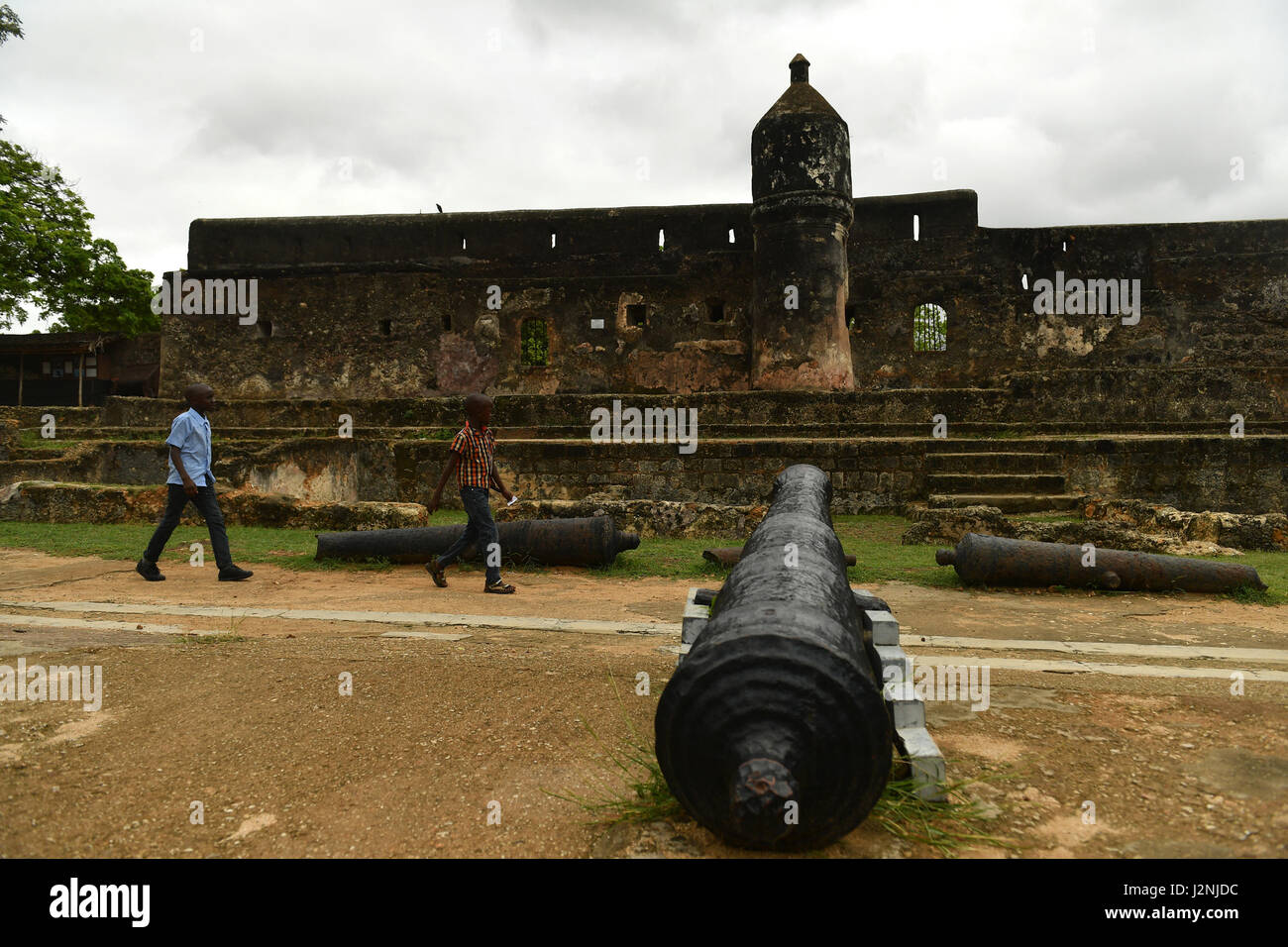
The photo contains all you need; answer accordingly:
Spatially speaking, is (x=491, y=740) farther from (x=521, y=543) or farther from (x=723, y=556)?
(x=521, y=543)

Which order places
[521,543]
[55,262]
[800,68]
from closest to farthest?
[521,543], [800,68], [55,262]

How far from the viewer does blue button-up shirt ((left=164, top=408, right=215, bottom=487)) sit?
563 centimetres

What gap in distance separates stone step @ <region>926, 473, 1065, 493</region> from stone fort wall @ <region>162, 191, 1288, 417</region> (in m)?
9.08

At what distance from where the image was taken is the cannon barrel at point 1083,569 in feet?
17.5

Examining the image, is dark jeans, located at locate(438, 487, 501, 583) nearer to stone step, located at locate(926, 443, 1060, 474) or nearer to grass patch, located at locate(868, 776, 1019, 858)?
grass patch, located at locate(868, 776, 1019, 858)

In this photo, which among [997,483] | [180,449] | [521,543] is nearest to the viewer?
[180,449]

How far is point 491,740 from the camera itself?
2607 mm

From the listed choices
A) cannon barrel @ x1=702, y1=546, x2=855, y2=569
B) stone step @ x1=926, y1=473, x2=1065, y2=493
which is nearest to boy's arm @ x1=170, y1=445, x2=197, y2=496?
cannon barrel @ x1=702, y1=546, x2=855, y2=569

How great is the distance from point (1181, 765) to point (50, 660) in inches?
167

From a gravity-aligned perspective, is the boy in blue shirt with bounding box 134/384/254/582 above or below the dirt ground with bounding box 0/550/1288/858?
above

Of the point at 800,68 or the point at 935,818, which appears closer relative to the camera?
the point at 935,818

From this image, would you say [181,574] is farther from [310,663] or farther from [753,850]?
[753,850]

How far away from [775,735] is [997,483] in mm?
8596

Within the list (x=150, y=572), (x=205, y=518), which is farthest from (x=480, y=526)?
(x=150, y=572)
